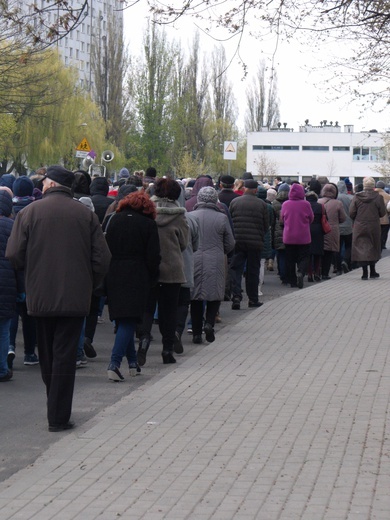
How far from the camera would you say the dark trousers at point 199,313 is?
1311cm

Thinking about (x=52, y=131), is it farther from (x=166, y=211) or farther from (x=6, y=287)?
(x=6, y=287)

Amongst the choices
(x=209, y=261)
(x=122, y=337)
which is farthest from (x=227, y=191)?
(x=122, y=337)

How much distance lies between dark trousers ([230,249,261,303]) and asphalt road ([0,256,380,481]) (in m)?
3.57

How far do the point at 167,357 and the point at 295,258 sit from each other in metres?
9.85

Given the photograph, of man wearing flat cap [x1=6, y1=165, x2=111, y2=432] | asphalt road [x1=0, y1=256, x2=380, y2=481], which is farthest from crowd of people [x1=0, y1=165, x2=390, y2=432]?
asphalt road [x1=0, y1=256, x2=380, y2=481]

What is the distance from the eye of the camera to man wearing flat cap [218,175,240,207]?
57.7 feet

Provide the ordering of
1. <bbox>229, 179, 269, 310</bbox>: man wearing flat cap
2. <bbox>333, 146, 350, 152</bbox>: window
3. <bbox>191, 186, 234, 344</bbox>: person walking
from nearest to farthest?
1. <bbox>191, 186, 234, 344</bbox>: person walking
2. <bbox>229, 179, 269, 310</bbox>: man wearing flat cap
3. <bbox>333, 146, 350, 152</bbox>: window

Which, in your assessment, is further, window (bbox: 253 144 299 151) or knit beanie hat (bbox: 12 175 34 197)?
window (bbox: 253 144 299 151)

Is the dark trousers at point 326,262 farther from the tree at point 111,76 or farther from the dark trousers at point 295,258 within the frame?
the tree at point 111,76

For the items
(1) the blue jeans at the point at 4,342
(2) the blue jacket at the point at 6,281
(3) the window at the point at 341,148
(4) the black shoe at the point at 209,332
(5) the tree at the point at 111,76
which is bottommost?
(3) the window at the point at 341,148

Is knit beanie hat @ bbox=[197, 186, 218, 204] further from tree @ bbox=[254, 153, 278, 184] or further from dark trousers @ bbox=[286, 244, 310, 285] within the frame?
tree @ bbox=[254, 153, 278, 184]

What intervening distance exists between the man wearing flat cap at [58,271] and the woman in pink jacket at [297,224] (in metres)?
12.3

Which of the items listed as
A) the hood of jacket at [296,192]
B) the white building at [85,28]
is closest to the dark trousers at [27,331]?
the white building at [85,28]

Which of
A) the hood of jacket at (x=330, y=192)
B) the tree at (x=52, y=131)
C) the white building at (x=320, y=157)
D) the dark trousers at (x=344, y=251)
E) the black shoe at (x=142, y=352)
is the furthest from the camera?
the white building at (x=320, y=157)
